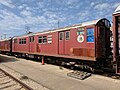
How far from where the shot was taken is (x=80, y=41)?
11.2 m

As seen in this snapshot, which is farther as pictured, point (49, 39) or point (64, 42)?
point (49, 39)

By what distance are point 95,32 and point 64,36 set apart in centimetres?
337

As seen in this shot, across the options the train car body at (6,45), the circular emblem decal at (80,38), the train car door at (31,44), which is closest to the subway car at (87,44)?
the circular emblem decal at (80,38)

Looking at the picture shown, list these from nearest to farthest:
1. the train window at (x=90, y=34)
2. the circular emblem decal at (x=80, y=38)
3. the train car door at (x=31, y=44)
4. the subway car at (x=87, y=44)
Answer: the subway car at (x=87, y=44) → the train window at (x=90, y=34) → the circular emblem decal at (x=80, y=38) → the train car door at (x=31, y=44)

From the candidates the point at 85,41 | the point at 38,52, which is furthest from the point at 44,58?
the point at 85,41

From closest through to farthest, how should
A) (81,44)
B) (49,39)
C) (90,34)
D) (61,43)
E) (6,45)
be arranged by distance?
(90,34)
(81,44)
(61,43)
(49,39)
(6,45)

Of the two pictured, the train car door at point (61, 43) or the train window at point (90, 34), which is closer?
the train window at point (90, 34)

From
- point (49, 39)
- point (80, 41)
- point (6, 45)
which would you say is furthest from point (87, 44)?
point (6, 45)

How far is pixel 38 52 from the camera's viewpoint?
682 inches

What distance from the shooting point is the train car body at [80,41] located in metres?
10.2

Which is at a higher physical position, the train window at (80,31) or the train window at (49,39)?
the train window at (80,31)

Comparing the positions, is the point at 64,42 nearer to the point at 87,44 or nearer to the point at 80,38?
the point at 80,38

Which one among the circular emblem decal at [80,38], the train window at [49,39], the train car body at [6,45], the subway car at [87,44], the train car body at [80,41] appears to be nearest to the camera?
the subway car at [87,44]

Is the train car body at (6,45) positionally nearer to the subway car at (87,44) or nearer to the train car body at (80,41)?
the train car body at (80,41)
